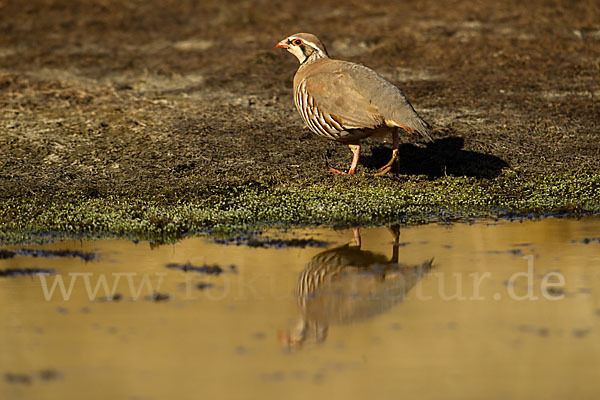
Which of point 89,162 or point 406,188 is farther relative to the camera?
point 89,162

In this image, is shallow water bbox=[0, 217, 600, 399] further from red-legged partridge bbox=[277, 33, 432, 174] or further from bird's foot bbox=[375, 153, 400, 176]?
bird's foot bbox=[375, 153, 400, 176]

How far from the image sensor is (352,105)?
849 cm

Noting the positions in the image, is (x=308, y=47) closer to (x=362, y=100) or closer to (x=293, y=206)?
(x=362, y=100)

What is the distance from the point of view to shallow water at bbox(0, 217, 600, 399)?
436 centimetres

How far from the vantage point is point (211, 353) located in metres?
4.77

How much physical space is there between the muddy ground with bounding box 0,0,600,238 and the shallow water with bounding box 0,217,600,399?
2095 mm

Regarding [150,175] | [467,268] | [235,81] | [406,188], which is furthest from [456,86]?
[467,268]

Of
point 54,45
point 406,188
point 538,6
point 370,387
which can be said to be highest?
point 538,6

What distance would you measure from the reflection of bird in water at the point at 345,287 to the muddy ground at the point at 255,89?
231 cm

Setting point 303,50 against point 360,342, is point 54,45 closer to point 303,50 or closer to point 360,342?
point 303,50

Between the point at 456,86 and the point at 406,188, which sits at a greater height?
the point at 456,86

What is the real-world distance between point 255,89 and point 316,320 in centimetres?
765

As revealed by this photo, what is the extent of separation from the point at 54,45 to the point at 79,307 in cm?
1070

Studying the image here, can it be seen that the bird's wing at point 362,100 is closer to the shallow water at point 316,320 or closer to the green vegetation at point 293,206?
the green vegetation at point 293,206
